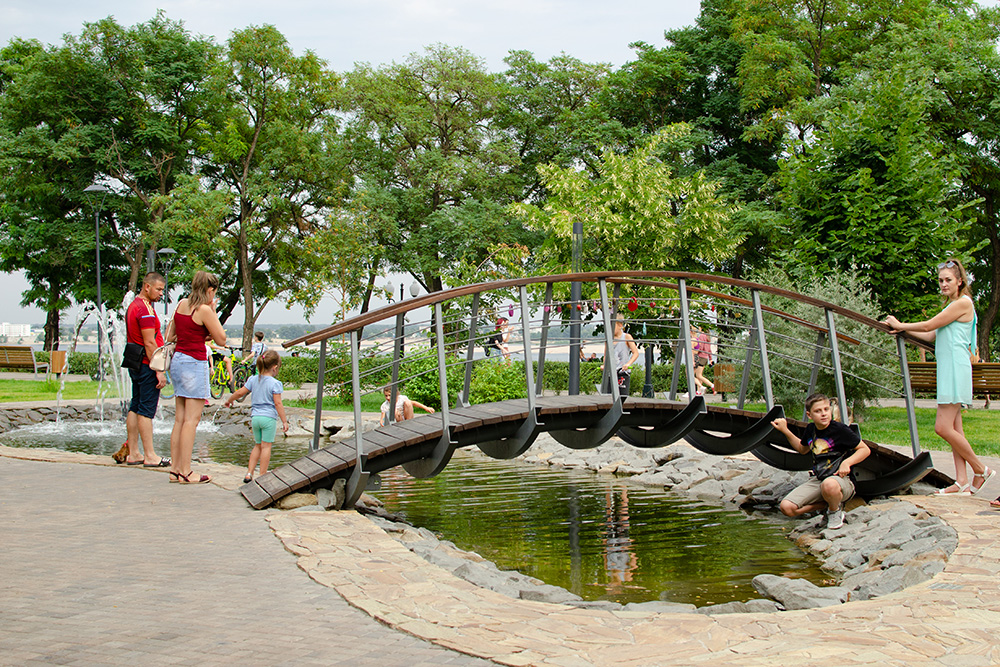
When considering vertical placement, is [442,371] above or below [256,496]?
above

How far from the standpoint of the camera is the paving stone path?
141 inches

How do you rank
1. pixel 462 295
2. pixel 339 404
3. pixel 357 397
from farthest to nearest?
1. pixel 339 404
2. pixel 462 295
3. pixel 357 397

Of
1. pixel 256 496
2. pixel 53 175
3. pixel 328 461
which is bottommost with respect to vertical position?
pixel 256 496

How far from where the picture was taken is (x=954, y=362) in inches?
300

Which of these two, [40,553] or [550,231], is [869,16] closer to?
[550,231]

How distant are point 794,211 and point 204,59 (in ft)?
93.9

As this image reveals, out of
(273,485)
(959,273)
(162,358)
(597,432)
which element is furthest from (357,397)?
(959,273)

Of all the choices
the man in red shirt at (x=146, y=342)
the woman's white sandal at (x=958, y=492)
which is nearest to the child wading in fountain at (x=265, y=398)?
the man in red shirt at (x=146, y=342)

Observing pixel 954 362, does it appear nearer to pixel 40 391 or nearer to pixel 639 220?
pixel 639 220

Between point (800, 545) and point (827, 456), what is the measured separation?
3.08 ft

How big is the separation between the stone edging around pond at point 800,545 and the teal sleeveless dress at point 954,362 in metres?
1.14

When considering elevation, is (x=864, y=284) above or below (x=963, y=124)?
below

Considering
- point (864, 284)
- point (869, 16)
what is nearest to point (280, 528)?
point (864, 284)

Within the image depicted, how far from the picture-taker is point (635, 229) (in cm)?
2511
